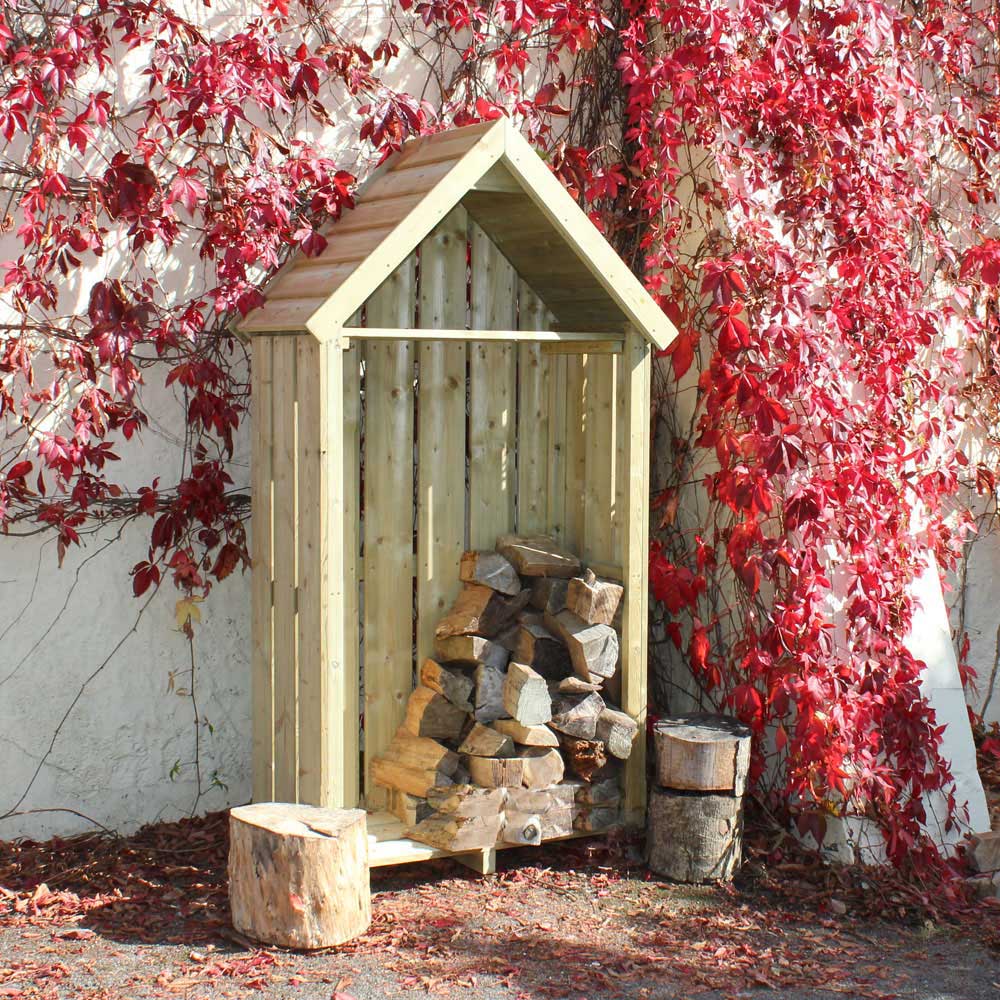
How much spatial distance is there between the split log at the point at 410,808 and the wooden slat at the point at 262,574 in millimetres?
464

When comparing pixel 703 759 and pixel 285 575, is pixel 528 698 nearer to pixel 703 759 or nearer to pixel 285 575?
pixel 703 759

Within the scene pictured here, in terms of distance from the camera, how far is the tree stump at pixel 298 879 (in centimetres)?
377

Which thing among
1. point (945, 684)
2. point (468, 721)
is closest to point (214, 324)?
point (468, 721)

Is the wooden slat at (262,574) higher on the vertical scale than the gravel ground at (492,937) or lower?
higher

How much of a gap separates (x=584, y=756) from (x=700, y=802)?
428mm

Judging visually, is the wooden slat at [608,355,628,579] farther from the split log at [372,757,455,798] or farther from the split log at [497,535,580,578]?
the split log at [372,757,455,798]

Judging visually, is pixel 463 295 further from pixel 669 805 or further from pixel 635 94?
pixel 669 805

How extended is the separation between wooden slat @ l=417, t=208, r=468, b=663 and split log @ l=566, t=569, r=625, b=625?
19.2 inches

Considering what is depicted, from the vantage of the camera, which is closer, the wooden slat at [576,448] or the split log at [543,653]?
the split log at [543,653]

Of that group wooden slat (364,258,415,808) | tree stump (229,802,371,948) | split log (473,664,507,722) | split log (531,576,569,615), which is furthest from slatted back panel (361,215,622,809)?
tree stump (229,802,371,948)

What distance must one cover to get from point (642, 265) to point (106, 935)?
3.21 m

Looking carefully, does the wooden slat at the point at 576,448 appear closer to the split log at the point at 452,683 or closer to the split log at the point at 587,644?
the split log at the point at 587,644

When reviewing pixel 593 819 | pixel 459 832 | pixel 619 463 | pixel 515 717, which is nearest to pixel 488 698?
pixel 515 717


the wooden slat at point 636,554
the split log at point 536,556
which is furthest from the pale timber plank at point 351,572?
the wooden slat at point 636,554
